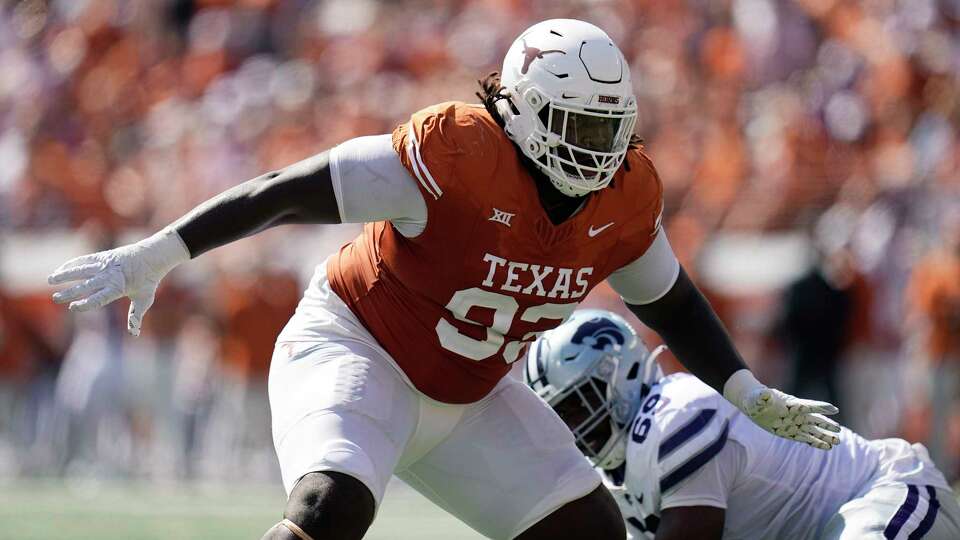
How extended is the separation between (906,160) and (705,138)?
1623mm

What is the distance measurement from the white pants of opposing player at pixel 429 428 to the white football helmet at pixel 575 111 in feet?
2.47

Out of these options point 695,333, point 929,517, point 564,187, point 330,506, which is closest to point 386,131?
point 695,333

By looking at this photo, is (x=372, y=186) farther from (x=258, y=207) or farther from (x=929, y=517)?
(x=929, y=517)

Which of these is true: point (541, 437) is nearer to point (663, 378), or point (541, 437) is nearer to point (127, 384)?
point (663, 378)

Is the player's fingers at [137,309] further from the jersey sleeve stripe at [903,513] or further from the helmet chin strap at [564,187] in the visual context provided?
the jersey sleeve stripe at [903,513]

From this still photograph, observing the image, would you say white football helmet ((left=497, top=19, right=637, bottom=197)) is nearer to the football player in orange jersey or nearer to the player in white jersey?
the football player in orange jersey

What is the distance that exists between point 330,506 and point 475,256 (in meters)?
0.81

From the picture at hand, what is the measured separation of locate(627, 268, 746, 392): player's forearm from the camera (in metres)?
4.67

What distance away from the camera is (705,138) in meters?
10.9

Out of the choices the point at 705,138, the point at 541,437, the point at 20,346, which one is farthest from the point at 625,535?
the point at 20,346

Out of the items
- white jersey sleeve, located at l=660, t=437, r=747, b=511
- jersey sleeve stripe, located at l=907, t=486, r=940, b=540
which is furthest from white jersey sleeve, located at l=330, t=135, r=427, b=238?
jersey sleeve stripe, located at l=907, t=486, r=940, b=540

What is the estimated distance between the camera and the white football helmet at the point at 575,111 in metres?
4.20

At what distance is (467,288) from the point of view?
14.1ft

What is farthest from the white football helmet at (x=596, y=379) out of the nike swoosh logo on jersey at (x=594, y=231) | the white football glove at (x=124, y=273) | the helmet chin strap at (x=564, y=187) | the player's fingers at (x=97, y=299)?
the player's fingers at (x=97, y=299)
